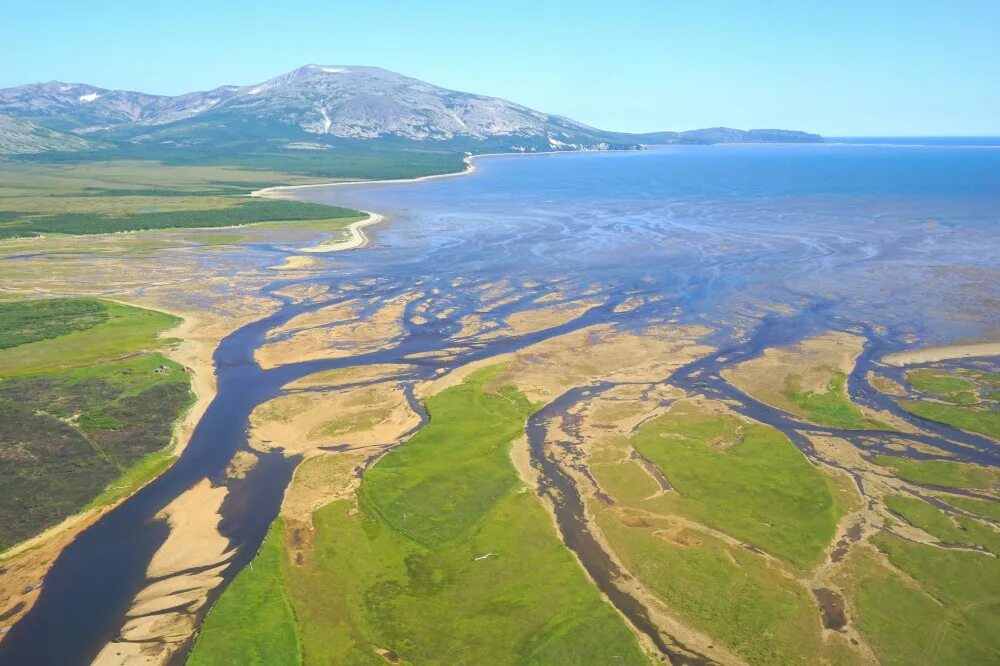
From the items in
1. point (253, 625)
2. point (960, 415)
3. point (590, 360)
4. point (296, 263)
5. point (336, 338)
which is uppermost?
point (960, 415)

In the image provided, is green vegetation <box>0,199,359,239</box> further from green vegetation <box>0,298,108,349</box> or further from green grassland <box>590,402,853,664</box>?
green grassland <box>590,402,853,664</box>

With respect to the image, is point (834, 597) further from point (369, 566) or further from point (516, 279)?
point (516, 279)

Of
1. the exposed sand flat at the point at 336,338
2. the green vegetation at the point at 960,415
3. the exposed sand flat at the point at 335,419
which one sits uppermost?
the green vegetation at the point at 960,415

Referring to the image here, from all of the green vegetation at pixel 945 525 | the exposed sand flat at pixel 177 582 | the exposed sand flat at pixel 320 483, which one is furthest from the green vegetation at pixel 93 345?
the green vegetation at pixel 945 525

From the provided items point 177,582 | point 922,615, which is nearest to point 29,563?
point 177,582

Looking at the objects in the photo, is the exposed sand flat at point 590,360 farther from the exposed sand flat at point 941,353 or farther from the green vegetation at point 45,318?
the green vegetation at point 45,318

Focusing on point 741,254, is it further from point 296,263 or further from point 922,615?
point 922,615
